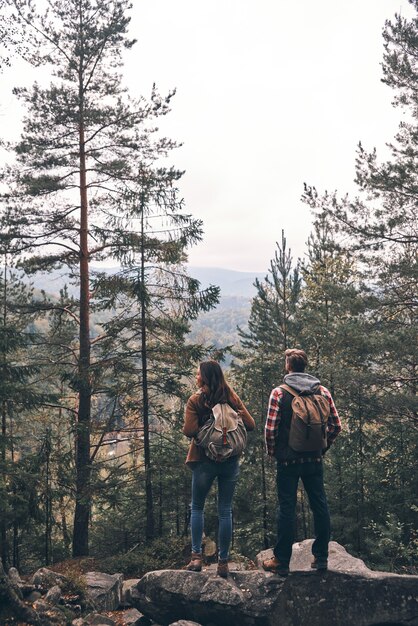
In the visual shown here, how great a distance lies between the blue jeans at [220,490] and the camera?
15.7 feet

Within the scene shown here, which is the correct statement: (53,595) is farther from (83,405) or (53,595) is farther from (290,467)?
(83,405)

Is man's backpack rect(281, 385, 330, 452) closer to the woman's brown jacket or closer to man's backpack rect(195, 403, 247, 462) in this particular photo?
man's backpack rect(195, 403, 247, 462)

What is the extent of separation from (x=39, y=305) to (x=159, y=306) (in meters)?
3.04

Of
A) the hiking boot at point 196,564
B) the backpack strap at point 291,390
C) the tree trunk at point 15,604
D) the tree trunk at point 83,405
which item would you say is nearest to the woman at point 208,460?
the hiking boot at point 196,564

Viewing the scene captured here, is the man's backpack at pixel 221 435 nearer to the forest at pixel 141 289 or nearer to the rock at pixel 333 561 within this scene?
the rock at pixel 333 561

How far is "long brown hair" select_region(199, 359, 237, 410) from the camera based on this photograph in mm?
4781

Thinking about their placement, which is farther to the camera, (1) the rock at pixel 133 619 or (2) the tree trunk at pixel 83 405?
(2) the tree trunk at pixel 83 405

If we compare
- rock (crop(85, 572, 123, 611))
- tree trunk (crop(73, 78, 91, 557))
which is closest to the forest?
tree trunk (crop(73, 78, 91, 557))

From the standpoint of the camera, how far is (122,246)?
37.4 feet

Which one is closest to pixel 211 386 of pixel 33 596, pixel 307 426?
pixel 307 426

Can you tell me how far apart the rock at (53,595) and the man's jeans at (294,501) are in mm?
2758

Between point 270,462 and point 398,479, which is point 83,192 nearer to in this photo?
point 270,462

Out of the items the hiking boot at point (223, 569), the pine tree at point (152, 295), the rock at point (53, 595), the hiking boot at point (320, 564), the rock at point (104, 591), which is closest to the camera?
the hiking boot at point (320, 564)

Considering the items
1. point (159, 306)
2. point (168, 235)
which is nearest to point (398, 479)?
point (159, 306)
